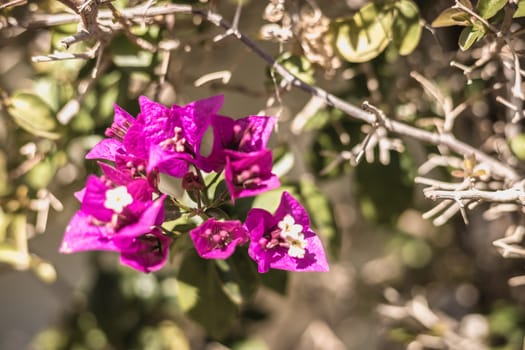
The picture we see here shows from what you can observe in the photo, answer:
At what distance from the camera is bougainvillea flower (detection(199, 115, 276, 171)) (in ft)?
2.11

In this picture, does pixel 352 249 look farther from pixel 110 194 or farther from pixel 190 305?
pixel 110 194

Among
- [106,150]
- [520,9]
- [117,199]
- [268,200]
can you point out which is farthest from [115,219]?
[520,9]

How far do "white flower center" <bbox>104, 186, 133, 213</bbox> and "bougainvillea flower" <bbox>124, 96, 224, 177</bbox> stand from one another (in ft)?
0.16

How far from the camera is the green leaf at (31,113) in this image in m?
0.83

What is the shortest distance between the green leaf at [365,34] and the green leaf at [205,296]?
35cm

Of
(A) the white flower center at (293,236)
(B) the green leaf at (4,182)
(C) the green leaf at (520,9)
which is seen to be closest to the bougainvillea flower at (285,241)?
(A) the white flower center at (293,236)

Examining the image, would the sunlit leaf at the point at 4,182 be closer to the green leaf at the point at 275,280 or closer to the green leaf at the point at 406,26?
the green leaf at the point at 275,280

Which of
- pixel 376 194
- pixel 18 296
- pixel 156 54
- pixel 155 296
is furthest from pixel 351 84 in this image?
pixel 18 296

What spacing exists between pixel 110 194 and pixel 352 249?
97cm

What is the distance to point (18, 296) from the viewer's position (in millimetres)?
1522

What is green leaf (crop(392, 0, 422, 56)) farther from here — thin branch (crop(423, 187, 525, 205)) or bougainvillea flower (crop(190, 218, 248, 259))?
bougainvillea flower (crop(190, 218, 248, 259))

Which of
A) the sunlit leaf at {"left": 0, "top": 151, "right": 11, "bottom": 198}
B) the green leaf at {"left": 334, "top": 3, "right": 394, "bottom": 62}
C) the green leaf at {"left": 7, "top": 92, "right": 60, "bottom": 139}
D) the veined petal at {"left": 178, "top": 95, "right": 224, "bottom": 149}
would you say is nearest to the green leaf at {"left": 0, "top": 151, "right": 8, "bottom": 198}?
the sunlit leaf at {"left": 0, "top": 151, "right": 11, "bottom": 198}

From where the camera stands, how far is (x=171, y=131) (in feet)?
2.13

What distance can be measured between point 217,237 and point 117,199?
113 mm
